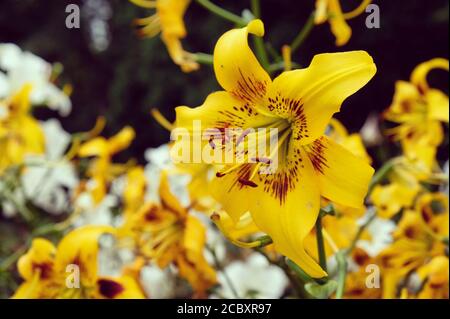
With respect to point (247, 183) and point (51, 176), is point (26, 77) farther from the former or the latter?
point (247, 183)

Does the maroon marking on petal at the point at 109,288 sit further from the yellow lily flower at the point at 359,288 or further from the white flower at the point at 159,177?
the white flower at the point at 159,177

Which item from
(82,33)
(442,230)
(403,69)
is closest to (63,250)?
(442,230)

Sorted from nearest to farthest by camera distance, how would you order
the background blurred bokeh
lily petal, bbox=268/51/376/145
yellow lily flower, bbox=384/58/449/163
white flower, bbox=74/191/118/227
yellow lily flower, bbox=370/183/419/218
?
lily petal, bbox=268/51/376/145, yellow lily flower, bbox=370/183/419/218, yellow lily flower, bbox=384/58/449/163, white flower, bbox=74/191/118/227, the background blurred bokeh

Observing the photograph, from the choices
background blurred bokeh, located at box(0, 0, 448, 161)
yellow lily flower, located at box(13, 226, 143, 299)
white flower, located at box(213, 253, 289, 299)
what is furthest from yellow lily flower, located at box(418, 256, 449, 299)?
background blurred bokeh, located at box(0, 0, 448, 161)

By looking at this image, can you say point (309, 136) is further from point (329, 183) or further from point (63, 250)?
point (63, 250)

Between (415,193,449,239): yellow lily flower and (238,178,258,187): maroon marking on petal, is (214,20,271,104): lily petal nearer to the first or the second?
(238,178,258,187): maroon marking on petal

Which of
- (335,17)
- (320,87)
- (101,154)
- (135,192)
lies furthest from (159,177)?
(320,87)

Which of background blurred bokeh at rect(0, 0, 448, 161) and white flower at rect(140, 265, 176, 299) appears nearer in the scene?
white flower at rect(140, 265, 176, 299)
